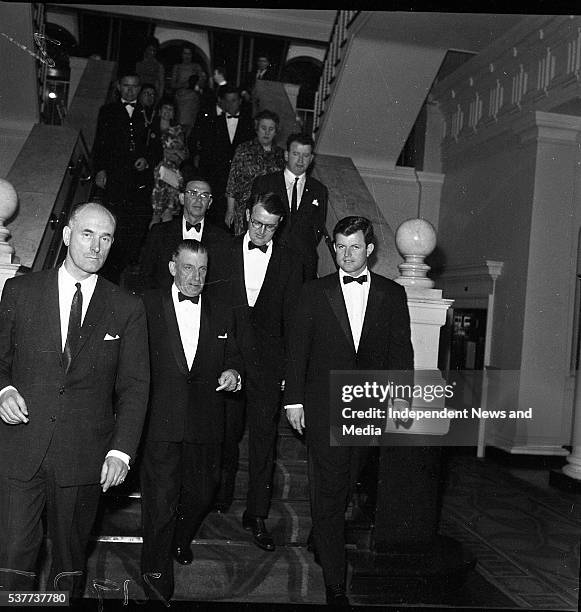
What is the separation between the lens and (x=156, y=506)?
10.7ft

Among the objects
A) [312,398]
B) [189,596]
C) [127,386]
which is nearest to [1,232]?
[127,386]

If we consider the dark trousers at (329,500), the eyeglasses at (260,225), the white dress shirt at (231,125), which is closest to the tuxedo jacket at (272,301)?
the eyeglasses at (260,225)

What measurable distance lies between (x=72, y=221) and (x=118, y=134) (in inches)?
133

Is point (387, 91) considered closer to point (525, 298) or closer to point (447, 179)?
point (447, 179)

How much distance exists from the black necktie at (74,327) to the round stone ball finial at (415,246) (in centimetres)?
200

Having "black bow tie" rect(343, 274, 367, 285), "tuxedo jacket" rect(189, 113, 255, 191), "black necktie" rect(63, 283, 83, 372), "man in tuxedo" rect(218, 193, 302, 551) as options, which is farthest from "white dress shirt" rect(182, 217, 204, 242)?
"tuxedo jacket" rect(189, 113, 255, 191)

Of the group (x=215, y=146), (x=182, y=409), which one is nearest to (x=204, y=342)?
(x=182, y=409)

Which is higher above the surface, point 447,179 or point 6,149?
point 447,179

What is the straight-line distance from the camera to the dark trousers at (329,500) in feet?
11.0

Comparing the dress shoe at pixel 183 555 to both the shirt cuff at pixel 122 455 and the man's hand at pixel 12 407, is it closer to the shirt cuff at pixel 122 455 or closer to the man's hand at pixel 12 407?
the shirt cuff at pixel 122 455

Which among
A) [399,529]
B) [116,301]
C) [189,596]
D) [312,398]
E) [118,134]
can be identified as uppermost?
[118,134]

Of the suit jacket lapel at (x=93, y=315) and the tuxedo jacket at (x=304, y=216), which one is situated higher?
the tuxedo jacket at (x=304, y=216)

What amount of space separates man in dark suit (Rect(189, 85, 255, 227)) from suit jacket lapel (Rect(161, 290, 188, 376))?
2.74m

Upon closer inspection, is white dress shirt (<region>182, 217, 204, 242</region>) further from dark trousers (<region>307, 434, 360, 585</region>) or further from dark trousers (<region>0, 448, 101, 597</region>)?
dark trousers (<region>0, 448, 101, 597</region>)
